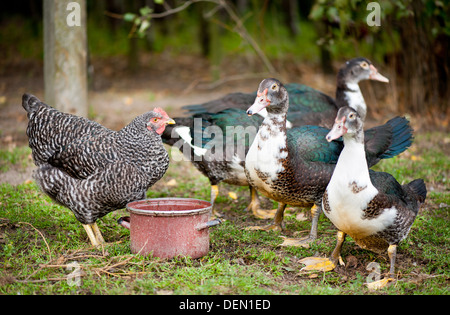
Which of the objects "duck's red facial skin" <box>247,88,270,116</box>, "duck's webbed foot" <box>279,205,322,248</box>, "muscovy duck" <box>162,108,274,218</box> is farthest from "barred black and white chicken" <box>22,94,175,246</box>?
"duck's webbed foot" <box>279,205,322,248</box>

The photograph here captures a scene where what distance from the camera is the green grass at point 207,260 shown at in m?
3.40

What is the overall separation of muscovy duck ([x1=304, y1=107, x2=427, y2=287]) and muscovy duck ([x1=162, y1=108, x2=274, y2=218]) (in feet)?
4.60

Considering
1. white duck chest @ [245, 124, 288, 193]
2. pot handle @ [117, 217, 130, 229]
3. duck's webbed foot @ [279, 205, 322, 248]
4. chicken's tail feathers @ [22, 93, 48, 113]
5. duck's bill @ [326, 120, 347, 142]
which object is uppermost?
chicken's tail feathers @ [22, 93, 48, 113]

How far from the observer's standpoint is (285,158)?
14.0ft

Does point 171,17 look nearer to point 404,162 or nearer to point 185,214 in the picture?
point 404,162

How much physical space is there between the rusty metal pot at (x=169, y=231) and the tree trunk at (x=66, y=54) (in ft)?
10.0

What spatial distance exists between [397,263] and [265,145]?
4.60 feet

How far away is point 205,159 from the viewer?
5.10 metres

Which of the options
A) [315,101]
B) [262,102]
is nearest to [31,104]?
[262,102]

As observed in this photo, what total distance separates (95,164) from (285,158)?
155cm

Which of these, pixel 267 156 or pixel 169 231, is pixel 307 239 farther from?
pixel 169 231

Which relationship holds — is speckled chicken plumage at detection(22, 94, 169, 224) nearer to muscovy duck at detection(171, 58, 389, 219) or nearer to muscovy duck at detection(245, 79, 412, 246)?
muscovy duck at detection(245, 79, 412, 246)

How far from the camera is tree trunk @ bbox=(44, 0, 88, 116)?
20.0ft
